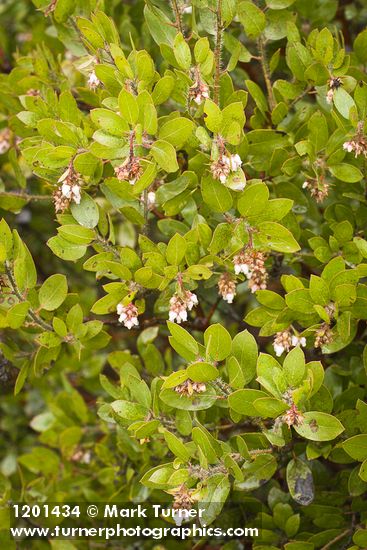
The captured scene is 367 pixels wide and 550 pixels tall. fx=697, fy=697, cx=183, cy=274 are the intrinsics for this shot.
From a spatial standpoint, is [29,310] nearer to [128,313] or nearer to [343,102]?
[128,313]

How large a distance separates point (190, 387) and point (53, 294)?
1.58 feet

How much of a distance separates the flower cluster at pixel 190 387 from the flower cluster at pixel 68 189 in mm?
485

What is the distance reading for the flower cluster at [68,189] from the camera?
61.0 inches

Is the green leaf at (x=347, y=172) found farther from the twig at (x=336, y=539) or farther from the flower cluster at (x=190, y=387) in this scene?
the twig at (x=336, y=539)

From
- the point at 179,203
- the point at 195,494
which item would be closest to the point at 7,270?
the point at 179,203

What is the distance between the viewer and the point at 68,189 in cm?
155

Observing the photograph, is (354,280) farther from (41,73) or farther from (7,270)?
(41,73)

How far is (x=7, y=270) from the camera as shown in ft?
5.38

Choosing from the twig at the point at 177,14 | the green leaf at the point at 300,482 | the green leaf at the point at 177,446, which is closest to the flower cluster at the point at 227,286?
the green leaf at the point at 177,446

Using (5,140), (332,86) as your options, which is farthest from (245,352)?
(5,140)

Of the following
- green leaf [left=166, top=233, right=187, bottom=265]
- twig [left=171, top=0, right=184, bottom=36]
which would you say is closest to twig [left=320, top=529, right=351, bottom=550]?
green leaf [left=166, top=233, right=187, bottom=265]

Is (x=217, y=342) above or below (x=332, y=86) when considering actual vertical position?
below

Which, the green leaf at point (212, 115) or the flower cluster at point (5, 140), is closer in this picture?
the green leaf at point (212, 115)

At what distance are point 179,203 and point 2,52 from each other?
1454 millimetres
